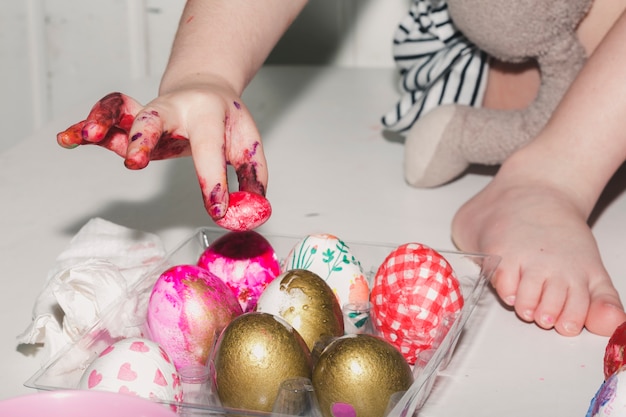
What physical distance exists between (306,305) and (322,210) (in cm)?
40

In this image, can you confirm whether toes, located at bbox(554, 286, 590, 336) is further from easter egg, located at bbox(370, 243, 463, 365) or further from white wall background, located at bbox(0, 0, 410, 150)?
white wall background, located at bbox(0, 0, 410, 150)

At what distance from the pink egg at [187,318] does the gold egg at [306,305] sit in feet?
0.12

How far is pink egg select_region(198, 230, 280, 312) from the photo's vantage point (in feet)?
2.52

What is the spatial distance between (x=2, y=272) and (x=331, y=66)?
100 centimetres

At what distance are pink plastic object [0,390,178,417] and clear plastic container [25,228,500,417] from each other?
74 millimetres

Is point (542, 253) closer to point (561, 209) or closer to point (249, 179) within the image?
point (561, 209)

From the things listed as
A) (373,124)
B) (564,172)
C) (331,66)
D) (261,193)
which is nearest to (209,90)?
(261,193)

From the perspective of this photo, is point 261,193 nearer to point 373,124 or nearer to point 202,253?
point 202,253

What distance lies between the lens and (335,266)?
30.2 inches

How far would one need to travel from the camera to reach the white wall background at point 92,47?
5.92 ft

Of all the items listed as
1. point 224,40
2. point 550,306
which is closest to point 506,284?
point 550,306

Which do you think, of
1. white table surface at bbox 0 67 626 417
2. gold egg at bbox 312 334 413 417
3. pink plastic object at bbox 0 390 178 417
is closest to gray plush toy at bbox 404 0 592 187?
white table surface at bbox 0 67 626 417

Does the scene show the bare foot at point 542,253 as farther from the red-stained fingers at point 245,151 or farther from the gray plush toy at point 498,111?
the red-stained fingers at point 245,151

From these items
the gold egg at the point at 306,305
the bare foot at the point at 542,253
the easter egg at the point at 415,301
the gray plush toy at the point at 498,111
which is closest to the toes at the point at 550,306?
the bare foot at the point at 542,253
